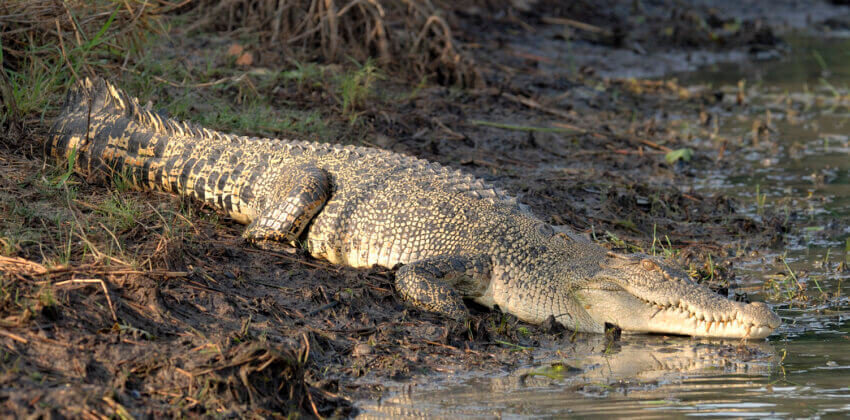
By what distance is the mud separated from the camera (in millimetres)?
3889

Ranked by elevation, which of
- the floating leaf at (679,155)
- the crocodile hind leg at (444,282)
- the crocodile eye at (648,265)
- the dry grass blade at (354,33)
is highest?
the dry grass blade at (354,33)

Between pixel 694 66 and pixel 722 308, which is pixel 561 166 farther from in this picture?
pixel 694 66

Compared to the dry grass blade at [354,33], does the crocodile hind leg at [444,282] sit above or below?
below

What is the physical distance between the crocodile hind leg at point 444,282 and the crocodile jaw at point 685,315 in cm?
61

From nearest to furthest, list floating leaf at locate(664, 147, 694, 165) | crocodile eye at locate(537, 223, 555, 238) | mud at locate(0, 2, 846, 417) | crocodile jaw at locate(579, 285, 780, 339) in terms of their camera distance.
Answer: mud at locate(0, 2, 846, 417) → crocodile jaw at locate(579, 285, 780, 339) → crocodile eye at locate(537, 223, 555, 238) → floating leaf at locate(664, 147, 694, 165)

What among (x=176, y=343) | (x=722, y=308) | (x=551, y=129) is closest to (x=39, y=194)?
(x=176, y=343)

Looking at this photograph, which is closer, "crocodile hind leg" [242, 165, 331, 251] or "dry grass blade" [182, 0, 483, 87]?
"crocodile hind leg" [242, 165, 331, 251]

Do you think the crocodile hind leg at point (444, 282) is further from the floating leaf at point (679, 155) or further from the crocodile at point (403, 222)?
the floating leaf at point (679, 155)

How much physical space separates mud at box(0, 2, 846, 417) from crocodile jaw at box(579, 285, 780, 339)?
257 millimetres

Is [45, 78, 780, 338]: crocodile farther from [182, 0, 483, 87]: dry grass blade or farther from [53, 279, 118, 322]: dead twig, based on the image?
[182, 0, 483, 87]: dry grass blade

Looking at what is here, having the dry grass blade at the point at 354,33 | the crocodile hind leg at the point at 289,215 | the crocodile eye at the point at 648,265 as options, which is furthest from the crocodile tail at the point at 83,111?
the crocodile eye at the point at 648,265

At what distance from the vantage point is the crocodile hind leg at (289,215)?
5.78 meters

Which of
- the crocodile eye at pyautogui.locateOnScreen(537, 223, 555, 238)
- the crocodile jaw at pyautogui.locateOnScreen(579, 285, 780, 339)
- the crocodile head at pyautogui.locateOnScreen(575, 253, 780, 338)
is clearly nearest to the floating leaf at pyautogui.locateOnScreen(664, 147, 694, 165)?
the crocodile eye at pyautogui.locateOnScreen(537, 223, 555, 238)

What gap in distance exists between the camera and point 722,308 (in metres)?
4.95
